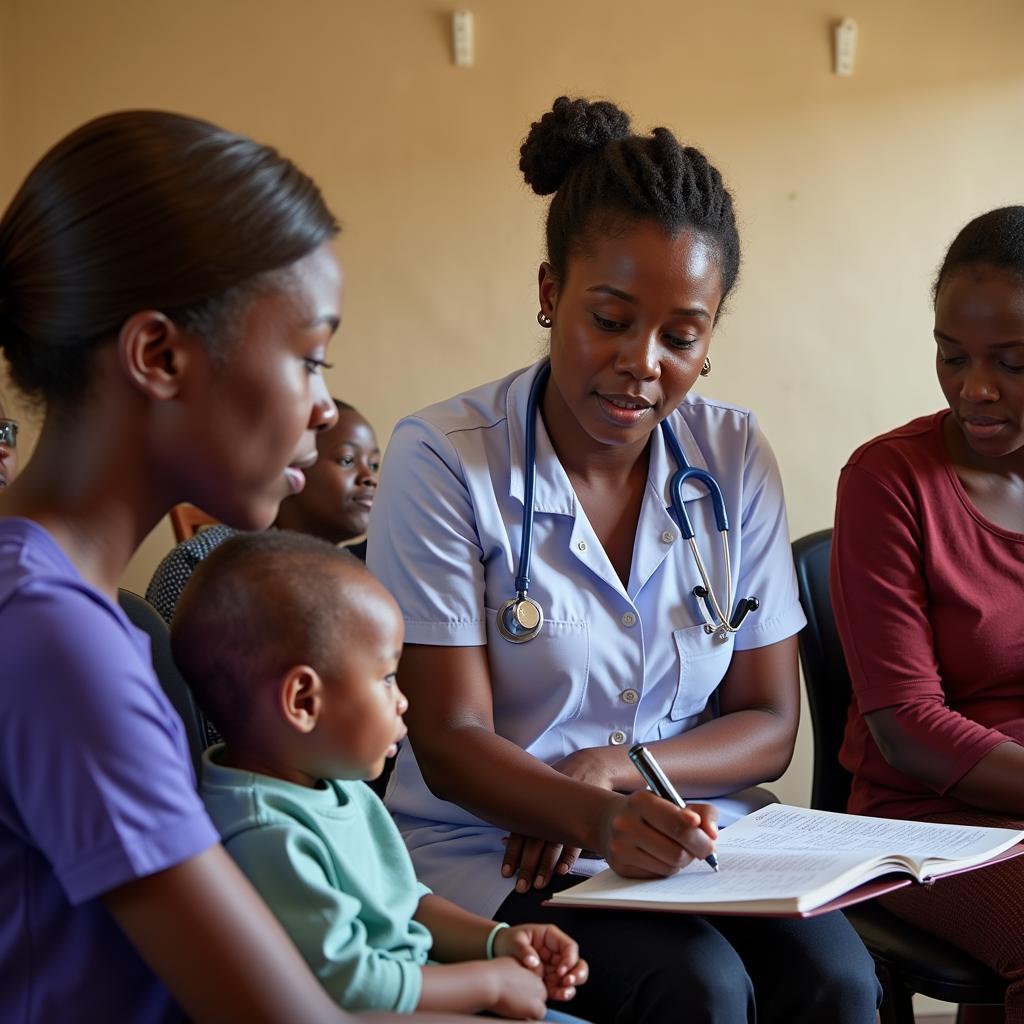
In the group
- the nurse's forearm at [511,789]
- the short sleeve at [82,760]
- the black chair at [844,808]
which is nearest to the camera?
the short sleeve at [82,760]

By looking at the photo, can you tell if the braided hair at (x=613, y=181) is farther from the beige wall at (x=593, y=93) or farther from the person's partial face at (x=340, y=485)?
the beige wall at (x=593, y=93)

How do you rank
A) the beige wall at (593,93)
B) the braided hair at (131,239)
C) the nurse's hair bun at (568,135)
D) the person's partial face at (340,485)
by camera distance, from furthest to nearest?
the beige wall at (593,93)
the person's partial face at (340,485)
the nurse's hair bun at (568,135)
the braided hair at (131,239)

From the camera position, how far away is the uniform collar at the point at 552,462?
167 cm

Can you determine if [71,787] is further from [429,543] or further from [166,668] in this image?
[429,543]

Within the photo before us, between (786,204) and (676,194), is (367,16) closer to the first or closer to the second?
(786,204)

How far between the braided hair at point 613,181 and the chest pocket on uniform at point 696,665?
472mm

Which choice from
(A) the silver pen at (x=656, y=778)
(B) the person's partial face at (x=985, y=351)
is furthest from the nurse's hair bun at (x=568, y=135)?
(A) the silver pen at (x=656, y=778)

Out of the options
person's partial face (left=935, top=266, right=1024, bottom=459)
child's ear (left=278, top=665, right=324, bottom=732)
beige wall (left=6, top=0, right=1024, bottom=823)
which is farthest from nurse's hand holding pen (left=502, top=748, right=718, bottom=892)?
beige wall (left=6, top=0, right=1024, bottom=823)

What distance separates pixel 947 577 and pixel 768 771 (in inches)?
15.6

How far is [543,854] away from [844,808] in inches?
28.3

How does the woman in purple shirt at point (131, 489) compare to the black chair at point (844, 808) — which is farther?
the black chair at point (844, 808)

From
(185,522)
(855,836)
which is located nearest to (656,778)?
(855,836)

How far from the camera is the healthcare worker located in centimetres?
150

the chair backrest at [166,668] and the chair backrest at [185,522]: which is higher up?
the chair backrest at [166,668]
